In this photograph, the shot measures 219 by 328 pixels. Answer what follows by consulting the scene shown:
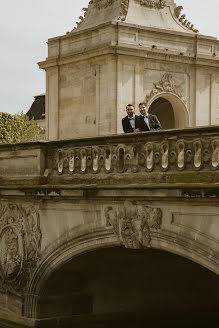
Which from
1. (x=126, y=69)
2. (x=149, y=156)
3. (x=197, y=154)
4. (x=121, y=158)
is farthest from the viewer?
(x=126, y=69)

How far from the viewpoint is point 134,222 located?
1164cm

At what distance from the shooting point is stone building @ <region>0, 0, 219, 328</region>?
1091 cm

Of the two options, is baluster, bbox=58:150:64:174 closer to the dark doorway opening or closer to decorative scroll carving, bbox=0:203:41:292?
decorative scroll carving, bbox=0:203:41:292

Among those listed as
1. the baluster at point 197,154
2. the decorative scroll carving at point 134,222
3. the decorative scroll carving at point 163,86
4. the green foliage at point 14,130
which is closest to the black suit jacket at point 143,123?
the decorative scroll carving at point 134,222

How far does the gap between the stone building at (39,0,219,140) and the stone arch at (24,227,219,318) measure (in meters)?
8.16

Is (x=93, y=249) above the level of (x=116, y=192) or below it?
below

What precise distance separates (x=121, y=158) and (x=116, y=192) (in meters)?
0.55

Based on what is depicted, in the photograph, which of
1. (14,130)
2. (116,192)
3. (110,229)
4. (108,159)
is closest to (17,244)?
(110,229)

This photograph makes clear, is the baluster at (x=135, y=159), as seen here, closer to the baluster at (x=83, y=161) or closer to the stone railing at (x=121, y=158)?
the stone railing at (x=121, y=158)

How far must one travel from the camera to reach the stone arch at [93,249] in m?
10.5

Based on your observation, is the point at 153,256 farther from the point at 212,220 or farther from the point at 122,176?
the point at 212,220

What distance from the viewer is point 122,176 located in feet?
38.8

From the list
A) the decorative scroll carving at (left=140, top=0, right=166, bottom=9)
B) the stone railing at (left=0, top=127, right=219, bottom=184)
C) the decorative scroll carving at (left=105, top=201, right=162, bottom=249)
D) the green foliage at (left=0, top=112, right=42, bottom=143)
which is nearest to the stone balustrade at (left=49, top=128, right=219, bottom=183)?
the stone railing at (left=0, top=127, right=219, bottom=184)

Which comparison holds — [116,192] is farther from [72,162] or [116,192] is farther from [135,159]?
[72,162]
